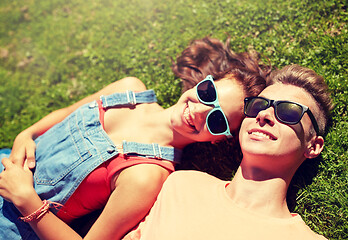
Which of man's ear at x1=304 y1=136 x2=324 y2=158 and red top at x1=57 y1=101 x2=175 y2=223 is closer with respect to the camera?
man's ear at x1=304 y1=136 x2=324 y2=158

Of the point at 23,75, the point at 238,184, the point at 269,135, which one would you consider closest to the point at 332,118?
the point at 269,135

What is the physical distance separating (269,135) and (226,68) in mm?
1304

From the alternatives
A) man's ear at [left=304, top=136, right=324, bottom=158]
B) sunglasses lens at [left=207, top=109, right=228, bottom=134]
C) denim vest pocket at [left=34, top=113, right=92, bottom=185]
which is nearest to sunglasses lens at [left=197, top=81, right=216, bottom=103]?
sunglasses lens at [left=207, top=109, right=228, bottom=134]

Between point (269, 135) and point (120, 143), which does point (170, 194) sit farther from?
point (269, 135)

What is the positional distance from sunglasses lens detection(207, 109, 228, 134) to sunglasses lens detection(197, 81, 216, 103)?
16cm

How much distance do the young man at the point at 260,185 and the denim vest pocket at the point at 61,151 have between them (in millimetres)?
1060

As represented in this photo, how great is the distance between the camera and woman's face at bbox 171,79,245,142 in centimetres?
333

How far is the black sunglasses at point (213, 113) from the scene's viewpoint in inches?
130

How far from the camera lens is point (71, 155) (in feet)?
11.6

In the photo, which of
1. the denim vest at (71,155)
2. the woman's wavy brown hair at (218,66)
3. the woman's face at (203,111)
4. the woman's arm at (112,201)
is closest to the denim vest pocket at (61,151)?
the denim vest at (71,155)

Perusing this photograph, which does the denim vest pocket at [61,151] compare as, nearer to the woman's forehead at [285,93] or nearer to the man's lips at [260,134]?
the man's lips at [260,134]

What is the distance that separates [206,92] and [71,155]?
69.1 inches

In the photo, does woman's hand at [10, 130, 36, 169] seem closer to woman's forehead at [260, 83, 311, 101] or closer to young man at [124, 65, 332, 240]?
young man at [124, 65, 332, 240]

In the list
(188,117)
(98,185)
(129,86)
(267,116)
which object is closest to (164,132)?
(188,117)
